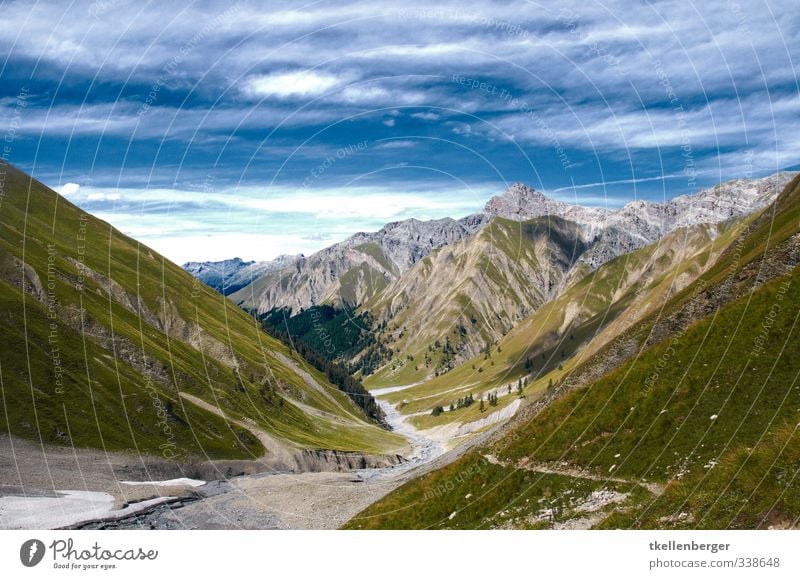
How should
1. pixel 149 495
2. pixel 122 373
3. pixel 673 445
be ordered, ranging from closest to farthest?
pixel 673 445, pixel 149 495, pixel 122 373

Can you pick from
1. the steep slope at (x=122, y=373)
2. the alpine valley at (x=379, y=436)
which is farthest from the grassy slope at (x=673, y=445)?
the steep slope at (x=122, y=373)

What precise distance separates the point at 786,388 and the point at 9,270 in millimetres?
154487

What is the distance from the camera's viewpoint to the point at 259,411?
154625 millimetres

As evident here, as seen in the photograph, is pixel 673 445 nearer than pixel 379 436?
Yes

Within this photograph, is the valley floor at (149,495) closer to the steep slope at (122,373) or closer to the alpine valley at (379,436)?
the alpine valley at (379,436)

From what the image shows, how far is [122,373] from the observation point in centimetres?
11794

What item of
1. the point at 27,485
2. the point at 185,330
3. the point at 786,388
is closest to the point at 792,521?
the point at 786,388

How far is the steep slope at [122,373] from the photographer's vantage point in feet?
324

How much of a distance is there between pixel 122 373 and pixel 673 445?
114032 millimetres

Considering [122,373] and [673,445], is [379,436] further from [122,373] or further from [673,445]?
[673,445]

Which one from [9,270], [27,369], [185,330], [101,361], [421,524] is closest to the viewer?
[421,524]

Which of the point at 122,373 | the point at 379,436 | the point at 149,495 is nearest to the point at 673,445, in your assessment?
the point at 149,495

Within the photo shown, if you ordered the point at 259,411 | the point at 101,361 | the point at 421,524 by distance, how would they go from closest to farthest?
the point at 421,524 < the point at 101,361 < the point at 259,411
